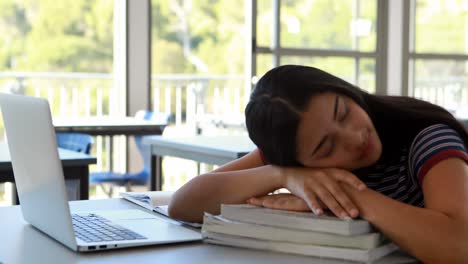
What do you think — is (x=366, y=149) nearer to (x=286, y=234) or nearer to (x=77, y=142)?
(x=286, y=234)

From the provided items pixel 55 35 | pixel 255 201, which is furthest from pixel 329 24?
pixel 255 201

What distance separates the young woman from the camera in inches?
48.0

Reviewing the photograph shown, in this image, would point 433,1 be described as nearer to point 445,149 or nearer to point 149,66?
point 149,66

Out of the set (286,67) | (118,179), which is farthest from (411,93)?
(286,67)

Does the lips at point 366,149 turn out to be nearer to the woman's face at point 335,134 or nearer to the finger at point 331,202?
the woman's face at point 335,134

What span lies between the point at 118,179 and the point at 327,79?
3635 mm

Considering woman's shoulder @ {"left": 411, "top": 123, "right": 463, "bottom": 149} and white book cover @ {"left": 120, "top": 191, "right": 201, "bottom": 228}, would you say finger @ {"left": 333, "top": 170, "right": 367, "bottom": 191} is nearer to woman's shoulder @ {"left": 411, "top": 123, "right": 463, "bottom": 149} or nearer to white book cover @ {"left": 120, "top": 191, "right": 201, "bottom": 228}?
woman's shoulder @ {"left": 411, "top": 123, "right": 463, "bottom": 149}

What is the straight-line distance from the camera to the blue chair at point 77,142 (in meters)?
3.78

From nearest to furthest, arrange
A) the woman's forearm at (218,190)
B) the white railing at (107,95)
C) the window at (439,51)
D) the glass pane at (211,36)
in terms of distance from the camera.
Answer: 1. the woman's forearm at (218,190)
2. the white railing at (107,95)
3. the window at (439,51)
4. the glass pane at (211,36)

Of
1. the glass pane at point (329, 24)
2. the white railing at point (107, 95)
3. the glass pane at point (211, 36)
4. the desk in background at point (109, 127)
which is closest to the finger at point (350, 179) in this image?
the desk in background at point (109, 127)

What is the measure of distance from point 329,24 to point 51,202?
5630mm

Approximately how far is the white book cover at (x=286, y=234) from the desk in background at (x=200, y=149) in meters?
1.60

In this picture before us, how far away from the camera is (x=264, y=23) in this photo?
6301mm

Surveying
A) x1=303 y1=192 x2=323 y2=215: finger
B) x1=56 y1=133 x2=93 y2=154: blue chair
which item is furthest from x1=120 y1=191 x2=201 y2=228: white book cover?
x1=56 y1=133 x2=93 y2=154: blue chair
